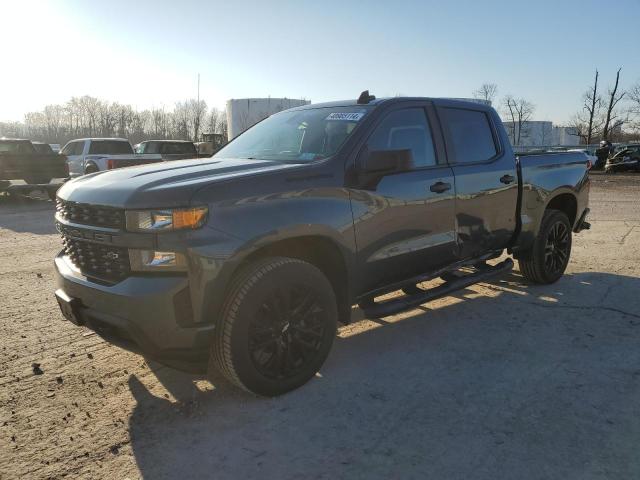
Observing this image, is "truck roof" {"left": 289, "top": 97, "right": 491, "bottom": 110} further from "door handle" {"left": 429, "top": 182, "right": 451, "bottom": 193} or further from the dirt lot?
the dirt lot

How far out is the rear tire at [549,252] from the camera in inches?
223

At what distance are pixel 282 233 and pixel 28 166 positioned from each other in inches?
624

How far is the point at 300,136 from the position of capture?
4.17 metres

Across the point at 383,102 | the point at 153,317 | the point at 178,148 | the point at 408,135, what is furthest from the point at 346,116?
the point at 178,148

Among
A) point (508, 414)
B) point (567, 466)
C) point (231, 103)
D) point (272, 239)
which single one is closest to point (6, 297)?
point (272, 239)

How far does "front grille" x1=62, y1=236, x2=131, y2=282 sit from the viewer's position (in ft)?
9.85

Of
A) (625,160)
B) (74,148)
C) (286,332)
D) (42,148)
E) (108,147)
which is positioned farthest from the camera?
(625,160)

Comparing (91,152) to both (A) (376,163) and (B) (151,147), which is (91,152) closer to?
(B) (151,147)

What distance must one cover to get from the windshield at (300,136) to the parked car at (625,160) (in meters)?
30.6

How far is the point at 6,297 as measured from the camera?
5.58 m

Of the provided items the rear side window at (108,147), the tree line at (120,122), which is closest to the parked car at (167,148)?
the rear side window at (108,147)

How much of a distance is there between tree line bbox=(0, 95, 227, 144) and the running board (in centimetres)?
7133

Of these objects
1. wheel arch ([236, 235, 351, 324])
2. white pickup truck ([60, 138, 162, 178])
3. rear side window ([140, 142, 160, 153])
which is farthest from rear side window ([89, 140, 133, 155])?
wheel arch ([236, 235, 351, 324])

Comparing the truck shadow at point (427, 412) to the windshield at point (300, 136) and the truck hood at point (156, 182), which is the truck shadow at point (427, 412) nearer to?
the truck hood at point (156, 182)
